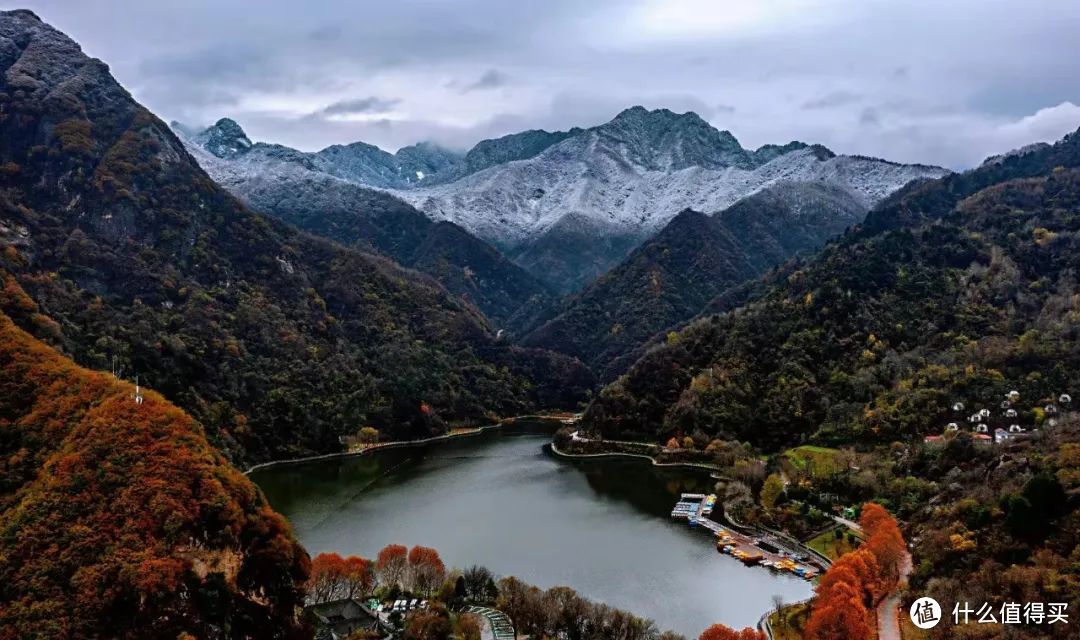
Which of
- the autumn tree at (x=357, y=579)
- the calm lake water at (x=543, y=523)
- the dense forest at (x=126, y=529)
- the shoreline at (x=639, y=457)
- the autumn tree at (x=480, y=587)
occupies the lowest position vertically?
the shoreline at (x=639, y=457)

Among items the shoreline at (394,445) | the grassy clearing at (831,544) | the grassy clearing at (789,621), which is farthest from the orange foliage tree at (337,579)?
the shoreline at (394,445)

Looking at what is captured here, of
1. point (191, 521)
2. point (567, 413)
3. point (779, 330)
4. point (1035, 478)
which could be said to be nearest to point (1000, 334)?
point (779, 330)

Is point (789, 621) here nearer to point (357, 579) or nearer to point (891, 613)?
point (891, 613)

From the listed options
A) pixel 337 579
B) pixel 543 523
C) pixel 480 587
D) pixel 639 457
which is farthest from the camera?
pixel 639 457

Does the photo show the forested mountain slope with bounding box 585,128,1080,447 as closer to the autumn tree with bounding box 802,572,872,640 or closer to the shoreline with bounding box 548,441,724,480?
the shoreline with bounding box 548,441,724,480

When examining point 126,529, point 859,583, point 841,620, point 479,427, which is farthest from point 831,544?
point 479,427

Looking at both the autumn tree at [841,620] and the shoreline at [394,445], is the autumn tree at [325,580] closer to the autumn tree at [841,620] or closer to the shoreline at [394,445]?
the autumn tree at [841,620]
